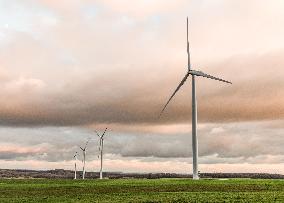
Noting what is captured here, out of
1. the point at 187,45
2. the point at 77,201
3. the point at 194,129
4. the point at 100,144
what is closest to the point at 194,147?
the point at 194,129

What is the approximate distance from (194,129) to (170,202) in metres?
49.1

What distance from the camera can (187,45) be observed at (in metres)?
104

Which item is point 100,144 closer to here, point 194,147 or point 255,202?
point 194,147

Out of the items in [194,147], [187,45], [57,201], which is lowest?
[57,201]

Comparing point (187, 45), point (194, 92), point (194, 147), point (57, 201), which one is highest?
point (187, 45)

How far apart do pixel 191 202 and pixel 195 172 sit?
52917mm

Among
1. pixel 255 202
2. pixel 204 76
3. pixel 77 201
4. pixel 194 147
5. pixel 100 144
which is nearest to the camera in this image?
pixel 255 202

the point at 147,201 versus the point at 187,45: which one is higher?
the point at 187,45

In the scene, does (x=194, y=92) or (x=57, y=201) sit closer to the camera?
(x=57, y=201)

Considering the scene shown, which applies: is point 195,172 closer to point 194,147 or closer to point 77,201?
point 194,147

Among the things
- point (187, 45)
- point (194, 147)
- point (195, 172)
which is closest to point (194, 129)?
point (194, 147)

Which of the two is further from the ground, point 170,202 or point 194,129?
point 194,129

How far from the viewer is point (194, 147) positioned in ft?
306

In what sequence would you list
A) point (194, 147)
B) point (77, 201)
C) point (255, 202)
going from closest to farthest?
point (255, 202) < point (77, 201) < point (194, 147)
